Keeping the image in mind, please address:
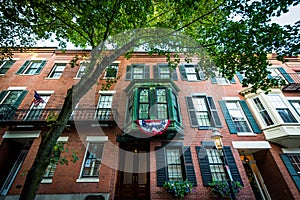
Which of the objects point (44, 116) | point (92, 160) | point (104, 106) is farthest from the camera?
point (104, 106)

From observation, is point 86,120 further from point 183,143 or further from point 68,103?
point 183,143

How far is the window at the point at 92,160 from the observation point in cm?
741

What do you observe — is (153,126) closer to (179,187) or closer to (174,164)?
(174,164)

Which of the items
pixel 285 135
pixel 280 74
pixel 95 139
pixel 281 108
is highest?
pixel 280 74

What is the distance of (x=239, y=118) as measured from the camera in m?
9.48

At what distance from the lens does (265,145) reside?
26.7 ft

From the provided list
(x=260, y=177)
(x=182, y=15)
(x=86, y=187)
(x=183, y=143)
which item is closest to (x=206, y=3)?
(x=182, y=15)

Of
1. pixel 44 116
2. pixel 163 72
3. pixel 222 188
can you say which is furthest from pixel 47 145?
pixel 163 72

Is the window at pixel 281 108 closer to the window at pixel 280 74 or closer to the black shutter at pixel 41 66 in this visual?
the window at pixel 280 74

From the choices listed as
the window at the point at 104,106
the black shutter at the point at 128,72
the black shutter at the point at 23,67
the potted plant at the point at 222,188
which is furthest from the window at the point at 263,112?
the black shutter at the point at 23,67

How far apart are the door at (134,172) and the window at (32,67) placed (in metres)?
10.3

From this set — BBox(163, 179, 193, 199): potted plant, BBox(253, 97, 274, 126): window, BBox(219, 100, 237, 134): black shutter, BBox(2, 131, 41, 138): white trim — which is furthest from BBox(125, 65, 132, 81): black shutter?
BBox(253, 97, 274, 126): window

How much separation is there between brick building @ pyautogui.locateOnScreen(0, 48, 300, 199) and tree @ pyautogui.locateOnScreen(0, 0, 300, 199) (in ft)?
6.84

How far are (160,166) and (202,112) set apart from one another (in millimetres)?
4627
